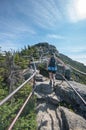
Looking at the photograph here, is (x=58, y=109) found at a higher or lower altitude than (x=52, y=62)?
lower

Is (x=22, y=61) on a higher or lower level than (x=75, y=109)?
higher

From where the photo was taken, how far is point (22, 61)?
17906mm

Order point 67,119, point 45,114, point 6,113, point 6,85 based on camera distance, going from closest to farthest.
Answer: point 67,119 < point 45,114 < point 6,113 < point 6,85

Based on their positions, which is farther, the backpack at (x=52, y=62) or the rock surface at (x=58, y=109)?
the backpack at (x=52, y=62)

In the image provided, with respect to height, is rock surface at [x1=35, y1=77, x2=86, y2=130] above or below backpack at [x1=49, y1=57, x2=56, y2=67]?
below

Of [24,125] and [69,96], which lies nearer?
[24,125]

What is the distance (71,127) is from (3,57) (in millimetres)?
11215

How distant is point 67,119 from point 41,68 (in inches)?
428

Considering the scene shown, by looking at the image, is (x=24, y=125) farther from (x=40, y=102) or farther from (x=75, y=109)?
(x=75, y=109)

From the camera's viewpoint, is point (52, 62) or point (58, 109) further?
point (52, 62)

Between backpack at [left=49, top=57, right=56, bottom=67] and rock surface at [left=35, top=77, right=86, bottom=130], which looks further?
backpack at [left=49, top=57, right=56, bottom=67]

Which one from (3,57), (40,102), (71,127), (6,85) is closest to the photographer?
(71,127)

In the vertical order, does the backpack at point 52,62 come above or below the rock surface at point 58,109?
above

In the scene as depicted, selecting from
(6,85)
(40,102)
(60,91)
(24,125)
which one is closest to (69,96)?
(60,91)
